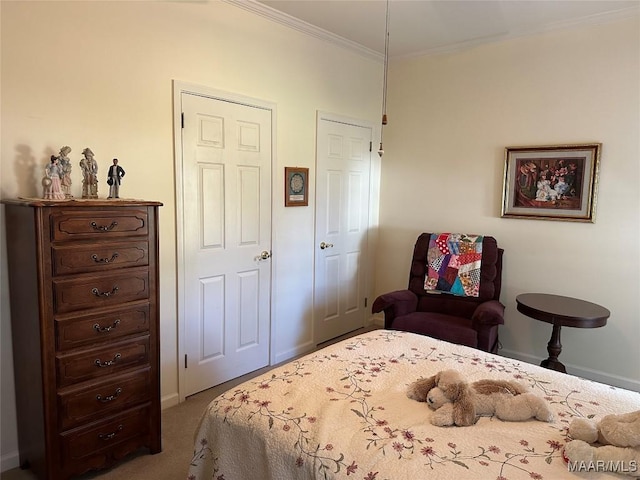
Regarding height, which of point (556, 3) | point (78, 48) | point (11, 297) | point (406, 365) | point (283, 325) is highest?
point (556, 3)

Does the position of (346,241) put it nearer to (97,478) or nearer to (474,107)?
(474,107)

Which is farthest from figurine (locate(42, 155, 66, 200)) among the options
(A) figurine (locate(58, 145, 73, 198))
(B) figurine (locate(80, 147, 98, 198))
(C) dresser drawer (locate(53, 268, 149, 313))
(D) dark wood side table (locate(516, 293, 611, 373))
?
(D) dark wood side table (locate(516, 293, 611, 373))

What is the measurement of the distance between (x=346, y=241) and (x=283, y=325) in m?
1.04

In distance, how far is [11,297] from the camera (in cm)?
220

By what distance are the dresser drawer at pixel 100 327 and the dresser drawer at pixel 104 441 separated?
42cm

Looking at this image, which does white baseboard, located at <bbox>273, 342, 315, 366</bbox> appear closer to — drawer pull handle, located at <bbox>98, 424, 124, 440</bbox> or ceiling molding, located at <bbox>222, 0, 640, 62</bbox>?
drawer pull handle, located at <bbox>98, 424, 124, 440</bbox>

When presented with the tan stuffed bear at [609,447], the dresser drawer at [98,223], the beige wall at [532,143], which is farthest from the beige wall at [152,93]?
the tan stuffed bear at [609,447]

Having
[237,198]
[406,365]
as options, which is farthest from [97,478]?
[237,198]

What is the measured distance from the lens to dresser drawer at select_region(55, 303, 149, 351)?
79.1 inches

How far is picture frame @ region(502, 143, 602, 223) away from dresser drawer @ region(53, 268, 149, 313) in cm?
294

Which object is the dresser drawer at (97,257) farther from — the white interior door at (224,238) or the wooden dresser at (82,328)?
the white interior door at (224,238)

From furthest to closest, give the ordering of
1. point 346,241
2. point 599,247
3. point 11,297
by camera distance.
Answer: point 346,241
point 599,247
point 11,297

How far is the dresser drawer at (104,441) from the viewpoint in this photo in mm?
2102

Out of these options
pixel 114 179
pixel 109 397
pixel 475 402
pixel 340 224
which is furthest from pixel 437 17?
pixel 109 397
